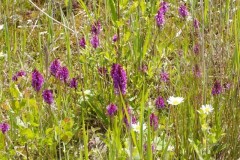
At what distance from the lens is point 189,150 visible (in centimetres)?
143

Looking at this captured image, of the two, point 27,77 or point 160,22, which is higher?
point 160,22

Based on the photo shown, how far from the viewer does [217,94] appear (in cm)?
146

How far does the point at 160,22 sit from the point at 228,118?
20.0 inches

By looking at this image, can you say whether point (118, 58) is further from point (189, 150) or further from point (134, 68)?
point (189, 150)

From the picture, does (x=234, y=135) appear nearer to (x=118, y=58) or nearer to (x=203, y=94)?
(x=203, y=94)

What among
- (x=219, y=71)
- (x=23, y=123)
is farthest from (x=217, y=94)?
(x=23, y=123)

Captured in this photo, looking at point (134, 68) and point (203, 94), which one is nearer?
point (203, 94)

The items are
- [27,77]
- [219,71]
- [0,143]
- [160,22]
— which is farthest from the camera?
[27,77]

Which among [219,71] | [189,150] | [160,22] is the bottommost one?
[189,150]

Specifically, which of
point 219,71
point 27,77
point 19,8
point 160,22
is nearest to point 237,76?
point 219,71

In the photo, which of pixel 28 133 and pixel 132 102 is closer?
pixel 28 133

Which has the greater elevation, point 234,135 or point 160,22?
point 160,22

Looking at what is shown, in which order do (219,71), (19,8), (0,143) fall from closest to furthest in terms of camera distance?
(0,143) → (219,71) → (19,8)

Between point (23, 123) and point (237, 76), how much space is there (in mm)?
670
